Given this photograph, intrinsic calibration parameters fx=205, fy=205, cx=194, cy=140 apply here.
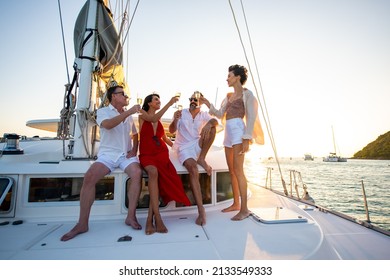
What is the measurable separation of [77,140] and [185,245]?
2.56 meters

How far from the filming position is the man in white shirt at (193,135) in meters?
3.06

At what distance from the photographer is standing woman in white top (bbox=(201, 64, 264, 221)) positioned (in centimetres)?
298

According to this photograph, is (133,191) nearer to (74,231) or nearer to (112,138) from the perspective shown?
(74,231)

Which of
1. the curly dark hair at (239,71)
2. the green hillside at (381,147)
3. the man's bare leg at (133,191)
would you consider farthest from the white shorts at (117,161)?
the green hillside at (381,147)

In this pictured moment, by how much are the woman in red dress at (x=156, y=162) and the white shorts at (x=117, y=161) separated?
16 cm

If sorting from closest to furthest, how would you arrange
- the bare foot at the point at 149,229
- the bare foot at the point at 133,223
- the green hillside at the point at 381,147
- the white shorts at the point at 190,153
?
the bare foot at the point at 149,229
the bare foot at the point at 133,223
the white shorts at the point at 190,153
the green hillside at the point at 381,147

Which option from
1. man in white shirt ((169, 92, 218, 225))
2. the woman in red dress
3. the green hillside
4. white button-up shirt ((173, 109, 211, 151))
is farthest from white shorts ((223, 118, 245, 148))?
the green hillside

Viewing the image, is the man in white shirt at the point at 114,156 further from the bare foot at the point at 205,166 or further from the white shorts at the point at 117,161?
the bare foot at the point at 205,166

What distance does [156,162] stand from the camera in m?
2.77

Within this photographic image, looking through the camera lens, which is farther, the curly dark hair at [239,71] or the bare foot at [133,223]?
the curly dark hair at [239,71]

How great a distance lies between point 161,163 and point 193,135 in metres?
0.77

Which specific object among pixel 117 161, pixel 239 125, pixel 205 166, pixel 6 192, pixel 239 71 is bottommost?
pixel 6 192

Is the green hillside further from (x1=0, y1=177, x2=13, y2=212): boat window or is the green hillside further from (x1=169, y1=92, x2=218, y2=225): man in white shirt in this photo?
(x1=0, y1=177, x2=13, y2=212): boat window

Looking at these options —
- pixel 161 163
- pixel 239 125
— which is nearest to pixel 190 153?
pixel 161 163
